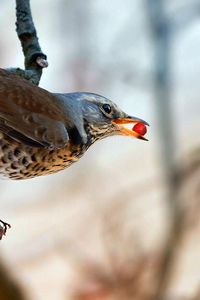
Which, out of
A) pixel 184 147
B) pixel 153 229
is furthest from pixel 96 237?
pixel 184 147

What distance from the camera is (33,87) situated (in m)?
3.33

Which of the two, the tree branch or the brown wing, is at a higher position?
the tree branch

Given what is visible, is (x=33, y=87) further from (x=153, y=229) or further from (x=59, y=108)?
(x=153, y=229)

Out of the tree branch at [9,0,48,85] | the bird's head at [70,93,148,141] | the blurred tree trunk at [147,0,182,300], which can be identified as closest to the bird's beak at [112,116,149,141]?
the bird's head at [70,93,148,141]

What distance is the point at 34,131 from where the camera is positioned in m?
3.31

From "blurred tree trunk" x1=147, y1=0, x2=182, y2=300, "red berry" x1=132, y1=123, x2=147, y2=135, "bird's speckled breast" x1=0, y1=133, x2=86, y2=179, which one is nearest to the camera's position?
"bird's speckled breast" x1=0, y1=133, x2=86, y2=179

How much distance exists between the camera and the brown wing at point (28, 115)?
330 centimetres

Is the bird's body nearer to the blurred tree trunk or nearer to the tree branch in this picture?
the tree branch

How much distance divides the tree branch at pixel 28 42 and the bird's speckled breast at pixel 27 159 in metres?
0.25

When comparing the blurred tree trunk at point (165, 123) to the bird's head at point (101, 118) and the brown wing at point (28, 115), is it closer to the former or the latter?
the bird's head at point (101, 118)

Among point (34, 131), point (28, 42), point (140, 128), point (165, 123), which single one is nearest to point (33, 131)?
point (34, 131)

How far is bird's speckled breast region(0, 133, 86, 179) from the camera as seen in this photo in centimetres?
326

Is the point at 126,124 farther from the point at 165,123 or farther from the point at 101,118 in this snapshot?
the point at 165,123

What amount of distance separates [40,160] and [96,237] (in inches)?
90.2
